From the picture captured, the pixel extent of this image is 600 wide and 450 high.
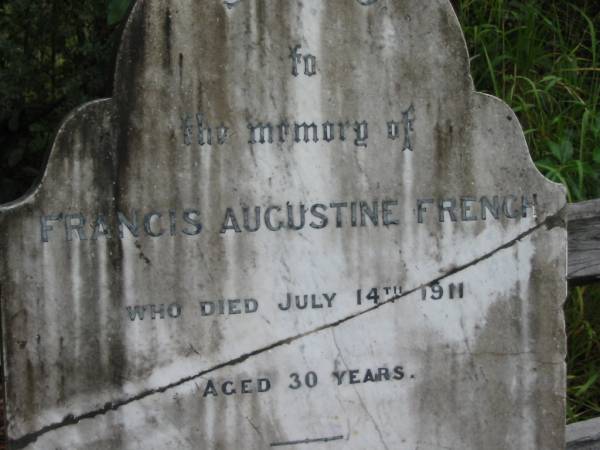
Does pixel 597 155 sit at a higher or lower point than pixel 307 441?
higher

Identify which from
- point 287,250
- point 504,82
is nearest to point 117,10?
point 287,250

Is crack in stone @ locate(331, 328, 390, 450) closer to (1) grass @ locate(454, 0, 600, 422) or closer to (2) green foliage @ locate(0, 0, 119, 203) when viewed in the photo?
(1) grass @ locate(454, 0, 600, 422)

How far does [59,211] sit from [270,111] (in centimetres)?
59

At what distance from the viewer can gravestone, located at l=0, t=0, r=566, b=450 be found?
248 cm

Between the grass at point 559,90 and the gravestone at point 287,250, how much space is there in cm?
87

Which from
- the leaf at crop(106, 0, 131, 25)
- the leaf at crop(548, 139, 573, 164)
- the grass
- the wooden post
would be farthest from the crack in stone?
the leaf at crop(548, 139, 573, 164)

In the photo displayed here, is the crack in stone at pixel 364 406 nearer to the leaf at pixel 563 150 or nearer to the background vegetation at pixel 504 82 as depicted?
the background vegetation at pixel 504 82

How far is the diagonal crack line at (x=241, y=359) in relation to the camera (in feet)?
8.25

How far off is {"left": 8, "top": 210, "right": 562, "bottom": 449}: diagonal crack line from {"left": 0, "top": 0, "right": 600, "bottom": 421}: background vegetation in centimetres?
93

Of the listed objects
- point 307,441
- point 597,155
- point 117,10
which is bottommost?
point 307,441

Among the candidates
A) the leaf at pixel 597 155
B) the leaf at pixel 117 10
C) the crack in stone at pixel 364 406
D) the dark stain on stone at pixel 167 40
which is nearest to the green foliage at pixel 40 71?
the leaf at pixel 117 10

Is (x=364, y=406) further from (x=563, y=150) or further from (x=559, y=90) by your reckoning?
(x=559, y=90)

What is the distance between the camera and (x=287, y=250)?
102 inches

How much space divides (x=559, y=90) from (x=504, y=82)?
1.17ft
